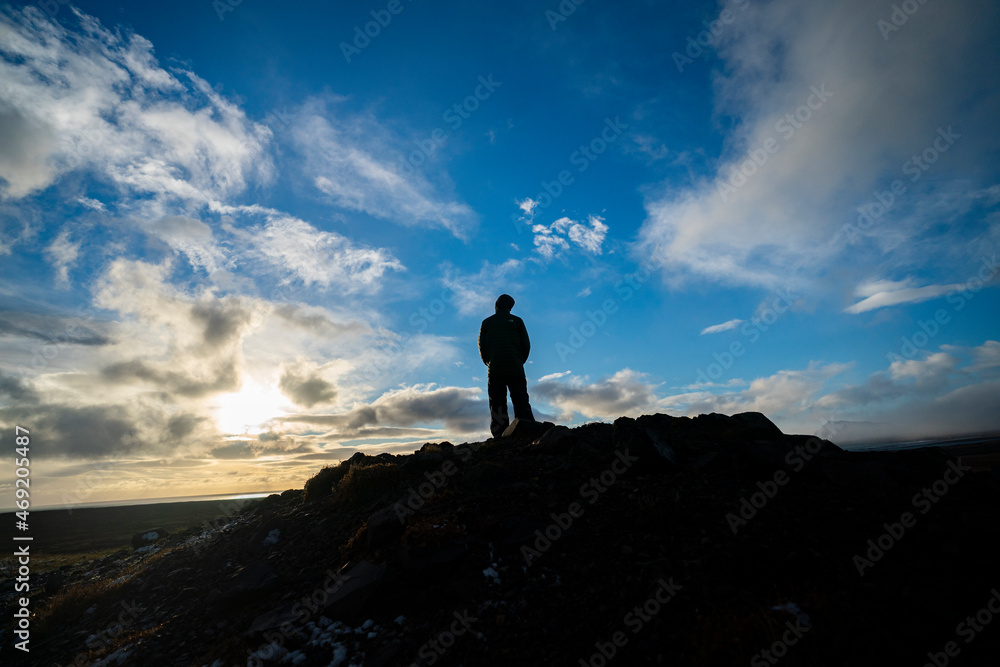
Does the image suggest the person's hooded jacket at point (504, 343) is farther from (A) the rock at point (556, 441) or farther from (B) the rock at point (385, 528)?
(B) the rock at point (385, 528)

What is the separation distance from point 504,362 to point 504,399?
1510mm

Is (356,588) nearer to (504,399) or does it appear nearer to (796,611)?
(796,611)

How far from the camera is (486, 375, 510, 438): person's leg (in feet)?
48.3

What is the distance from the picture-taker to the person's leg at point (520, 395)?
48.2 feet

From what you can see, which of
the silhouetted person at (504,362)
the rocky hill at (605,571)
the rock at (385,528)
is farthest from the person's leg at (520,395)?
the rock at (385,528)

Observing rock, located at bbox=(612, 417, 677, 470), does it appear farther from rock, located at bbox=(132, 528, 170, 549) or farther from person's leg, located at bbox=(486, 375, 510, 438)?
rock, located at bbox=(132, 528, 170, 549)

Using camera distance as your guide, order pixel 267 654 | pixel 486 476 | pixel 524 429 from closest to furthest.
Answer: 1. pixel 267 654
2. pixel 486 476
3. pixel 524 429

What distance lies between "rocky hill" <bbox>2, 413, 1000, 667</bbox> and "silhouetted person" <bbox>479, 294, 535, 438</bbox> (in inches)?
102

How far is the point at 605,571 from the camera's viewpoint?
6.97 meters

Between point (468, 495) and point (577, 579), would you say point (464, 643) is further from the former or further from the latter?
point (468, 495)

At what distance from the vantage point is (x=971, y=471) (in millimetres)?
8844

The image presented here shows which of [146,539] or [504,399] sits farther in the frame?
[146,539]

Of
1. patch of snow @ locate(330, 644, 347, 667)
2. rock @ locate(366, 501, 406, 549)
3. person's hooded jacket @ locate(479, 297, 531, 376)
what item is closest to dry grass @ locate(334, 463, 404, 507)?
rock @ locate(366, 501, 406, 549)

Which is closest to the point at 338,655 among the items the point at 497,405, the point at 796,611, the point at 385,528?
the point at 385,528
